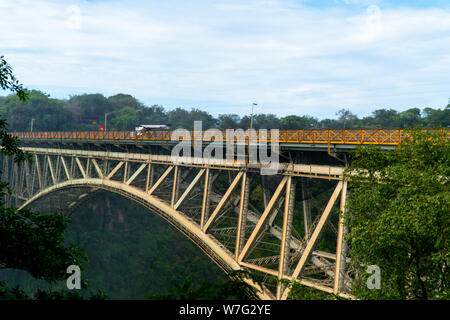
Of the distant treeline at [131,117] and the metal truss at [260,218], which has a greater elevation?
the distant treeline at [131,117]

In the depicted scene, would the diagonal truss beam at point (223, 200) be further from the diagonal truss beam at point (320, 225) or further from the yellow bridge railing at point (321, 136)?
the diagonal truss beam at point (320, 225)

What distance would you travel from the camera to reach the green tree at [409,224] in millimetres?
13539

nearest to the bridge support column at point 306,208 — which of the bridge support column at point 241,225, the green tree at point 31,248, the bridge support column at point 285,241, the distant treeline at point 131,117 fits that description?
the bridge support column at point 285,241

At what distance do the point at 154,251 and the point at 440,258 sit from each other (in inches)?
2527

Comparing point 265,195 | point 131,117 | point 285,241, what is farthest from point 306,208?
point 131,117

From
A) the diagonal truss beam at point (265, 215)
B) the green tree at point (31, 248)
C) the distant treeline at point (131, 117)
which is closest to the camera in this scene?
the green tree at point (31, 248)

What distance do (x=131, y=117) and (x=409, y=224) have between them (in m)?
116

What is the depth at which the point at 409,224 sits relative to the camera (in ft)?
44.5

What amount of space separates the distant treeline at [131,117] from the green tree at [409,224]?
254 ft

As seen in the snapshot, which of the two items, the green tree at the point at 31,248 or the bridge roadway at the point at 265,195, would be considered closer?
the green tree at the point at 31,248

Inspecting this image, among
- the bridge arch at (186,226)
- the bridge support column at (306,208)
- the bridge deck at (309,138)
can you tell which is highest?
the bridge deck at (309,138)

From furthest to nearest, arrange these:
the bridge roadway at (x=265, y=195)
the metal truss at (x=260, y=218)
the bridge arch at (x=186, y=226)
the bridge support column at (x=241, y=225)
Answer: the bridge arch at (x=186, y=226), the bridge support column at (x=241, y=225), the bridge roadway at (x=265, y=195), the metal truss at (x=260, y=218)

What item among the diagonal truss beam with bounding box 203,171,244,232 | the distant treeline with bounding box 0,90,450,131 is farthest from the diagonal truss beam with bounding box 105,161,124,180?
the distant treeline with bounding box 0,90,450,131
